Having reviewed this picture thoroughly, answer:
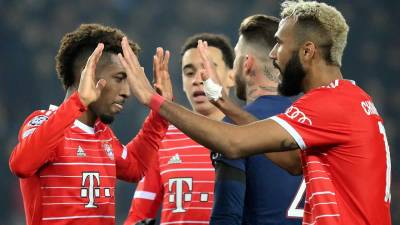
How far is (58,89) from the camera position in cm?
860

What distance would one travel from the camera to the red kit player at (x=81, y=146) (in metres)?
3.25

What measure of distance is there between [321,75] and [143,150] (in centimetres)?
119

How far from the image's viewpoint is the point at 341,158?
2967mm

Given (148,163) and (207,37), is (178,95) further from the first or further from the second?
(148,163)

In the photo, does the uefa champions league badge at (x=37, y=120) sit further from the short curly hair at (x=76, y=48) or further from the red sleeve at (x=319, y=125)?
the red sleeve at (x=319, y=125)

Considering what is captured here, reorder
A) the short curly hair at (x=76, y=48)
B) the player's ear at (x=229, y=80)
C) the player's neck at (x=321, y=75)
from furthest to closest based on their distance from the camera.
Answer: the player's ear at (x=229, y=80), the short curly hair at (x=76, y=48), the player's neck at (x=321, y=75)

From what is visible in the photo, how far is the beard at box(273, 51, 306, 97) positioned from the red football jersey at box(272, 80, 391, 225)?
216mm

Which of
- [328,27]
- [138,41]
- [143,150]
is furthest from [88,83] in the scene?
[138,41]

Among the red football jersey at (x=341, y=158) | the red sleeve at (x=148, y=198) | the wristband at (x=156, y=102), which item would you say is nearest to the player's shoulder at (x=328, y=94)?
the red football jersey at (x=341, y=158)

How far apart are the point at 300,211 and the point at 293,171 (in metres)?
0.23

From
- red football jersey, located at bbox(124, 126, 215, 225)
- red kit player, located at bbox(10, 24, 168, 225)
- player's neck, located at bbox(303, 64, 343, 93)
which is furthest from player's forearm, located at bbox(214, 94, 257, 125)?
red football jersey, located at bbox(124, 126, 215, 225)

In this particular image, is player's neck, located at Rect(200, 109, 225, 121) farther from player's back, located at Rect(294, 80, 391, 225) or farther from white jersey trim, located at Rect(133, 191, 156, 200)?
player's back, located at Rect(294, 80, 391, 225)

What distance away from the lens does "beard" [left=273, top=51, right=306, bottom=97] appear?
320 centimetres

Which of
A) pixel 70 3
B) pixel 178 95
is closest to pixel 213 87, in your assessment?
pixel 178 95
